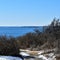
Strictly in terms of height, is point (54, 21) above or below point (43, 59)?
above

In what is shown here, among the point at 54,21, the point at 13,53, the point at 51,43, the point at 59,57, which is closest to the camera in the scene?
the point at 59,57

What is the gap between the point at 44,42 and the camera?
31.5 meters

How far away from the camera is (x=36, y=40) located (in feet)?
106

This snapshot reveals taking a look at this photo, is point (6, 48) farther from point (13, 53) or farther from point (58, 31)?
point (58, 31)

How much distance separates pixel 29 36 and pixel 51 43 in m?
5.01

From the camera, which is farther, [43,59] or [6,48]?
[6,48]

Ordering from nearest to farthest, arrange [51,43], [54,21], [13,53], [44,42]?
[13,53]
[51,43]
[44,42]
[54,21]

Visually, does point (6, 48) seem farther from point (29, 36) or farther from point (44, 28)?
point (44, 28)

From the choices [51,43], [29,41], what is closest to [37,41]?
[29,41]

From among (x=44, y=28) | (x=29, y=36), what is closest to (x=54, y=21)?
(x=44, y=28)

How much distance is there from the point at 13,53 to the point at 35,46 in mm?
7684

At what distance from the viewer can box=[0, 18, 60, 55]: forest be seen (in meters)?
24.6

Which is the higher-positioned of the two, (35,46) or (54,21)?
(54,21)

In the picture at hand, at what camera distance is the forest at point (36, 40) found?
2462 centimetres
